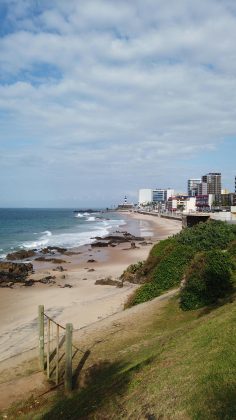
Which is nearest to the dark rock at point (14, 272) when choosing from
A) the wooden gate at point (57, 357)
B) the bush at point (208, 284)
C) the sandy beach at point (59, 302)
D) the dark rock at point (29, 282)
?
the dark rock at point (29, 282)

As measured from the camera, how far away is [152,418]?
6078 mm

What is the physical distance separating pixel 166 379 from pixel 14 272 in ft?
81.5

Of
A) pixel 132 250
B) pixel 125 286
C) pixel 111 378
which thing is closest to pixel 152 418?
pixel 111 378

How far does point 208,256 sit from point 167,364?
22.2ft

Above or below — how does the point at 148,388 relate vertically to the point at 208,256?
below

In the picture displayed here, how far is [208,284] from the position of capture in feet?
45.1

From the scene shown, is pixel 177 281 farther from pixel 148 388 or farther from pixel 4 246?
pixel 4 246

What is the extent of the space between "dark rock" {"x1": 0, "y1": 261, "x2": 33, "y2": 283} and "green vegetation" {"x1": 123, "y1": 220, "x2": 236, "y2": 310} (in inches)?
353

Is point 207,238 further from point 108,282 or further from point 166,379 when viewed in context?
point 166,379


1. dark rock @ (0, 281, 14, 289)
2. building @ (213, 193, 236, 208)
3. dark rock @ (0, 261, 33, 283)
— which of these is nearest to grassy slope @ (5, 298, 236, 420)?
dark rock @ (0, 281, 14, 289)

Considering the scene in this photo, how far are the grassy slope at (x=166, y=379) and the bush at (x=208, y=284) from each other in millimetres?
2524

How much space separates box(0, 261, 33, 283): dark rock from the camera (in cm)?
2838

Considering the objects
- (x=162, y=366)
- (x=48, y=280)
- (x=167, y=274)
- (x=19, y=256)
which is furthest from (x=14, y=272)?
(x=162, y=366)

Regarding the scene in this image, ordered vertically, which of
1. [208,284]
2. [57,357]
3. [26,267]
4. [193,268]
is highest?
[193,268]
